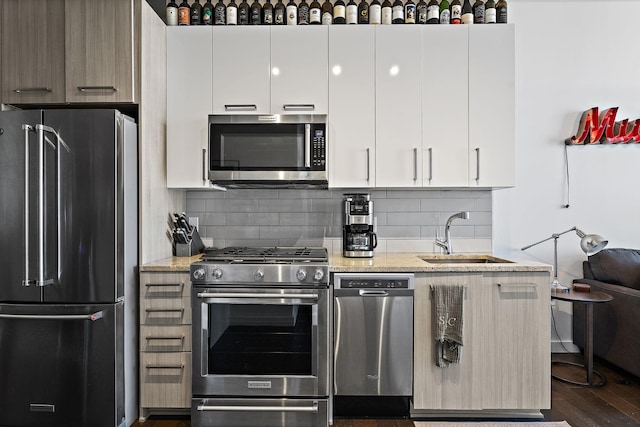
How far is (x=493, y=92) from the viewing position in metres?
2.80

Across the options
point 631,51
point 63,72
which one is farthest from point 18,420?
point 631,51

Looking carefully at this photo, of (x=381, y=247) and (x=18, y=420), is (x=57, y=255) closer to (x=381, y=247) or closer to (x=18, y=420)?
(x=18, y=420)

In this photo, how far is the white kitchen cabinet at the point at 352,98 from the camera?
2.83 metres

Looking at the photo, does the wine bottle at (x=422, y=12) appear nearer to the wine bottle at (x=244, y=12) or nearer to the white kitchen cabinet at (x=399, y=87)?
the white kitchen cabinet at (x=399, y=87)

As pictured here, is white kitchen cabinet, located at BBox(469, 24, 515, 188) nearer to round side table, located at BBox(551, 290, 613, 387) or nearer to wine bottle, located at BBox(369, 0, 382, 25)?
wine bottle, located at BBox(369, 0, 382, 25)

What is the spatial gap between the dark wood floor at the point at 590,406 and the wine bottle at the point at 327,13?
2.54m

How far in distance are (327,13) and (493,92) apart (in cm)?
123

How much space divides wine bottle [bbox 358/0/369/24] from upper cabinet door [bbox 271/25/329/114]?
273mm

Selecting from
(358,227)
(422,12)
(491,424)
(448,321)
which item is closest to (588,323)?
(491,424)

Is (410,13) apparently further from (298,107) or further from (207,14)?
(207,14)

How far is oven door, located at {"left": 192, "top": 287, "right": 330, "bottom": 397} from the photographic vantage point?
7.79ft

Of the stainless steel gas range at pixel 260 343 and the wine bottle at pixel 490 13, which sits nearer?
the stainless steel gas range at pixel 260 343

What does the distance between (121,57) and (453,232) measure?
248cm

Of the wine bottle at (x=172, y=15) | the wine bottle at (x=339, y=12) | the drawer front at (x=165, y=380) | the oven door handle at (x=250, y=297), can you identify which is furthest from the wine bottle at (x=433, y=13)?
the drawer front at (x=165, y=380)
